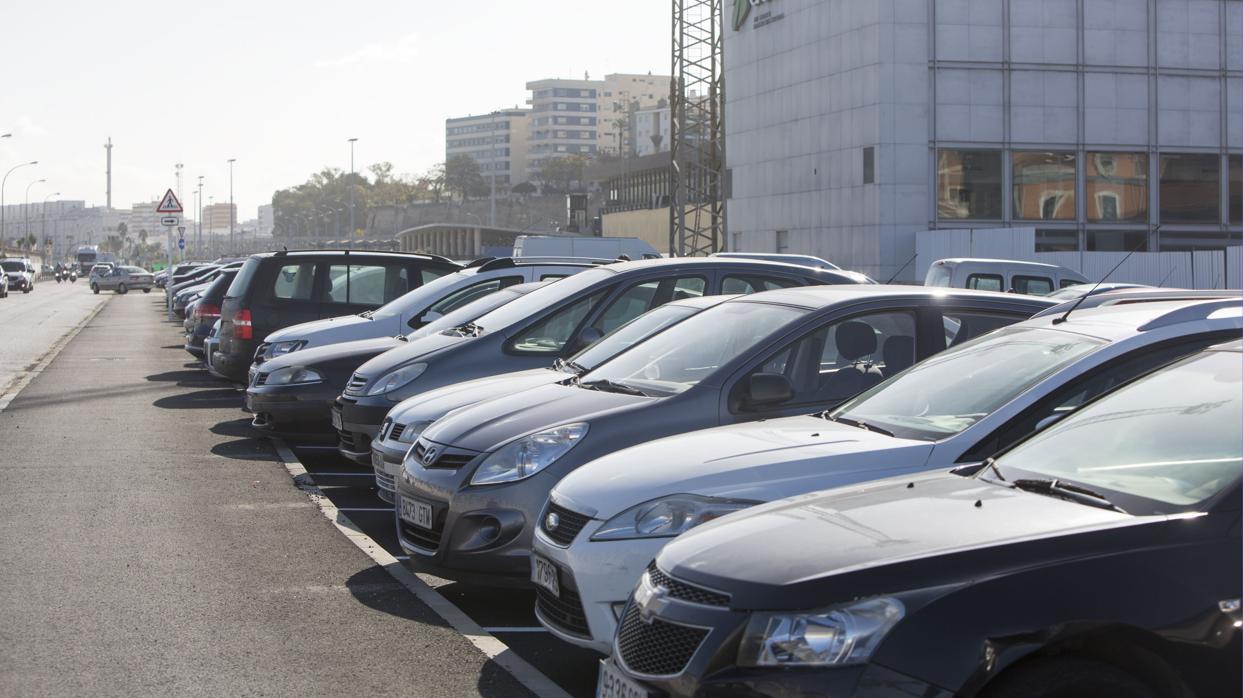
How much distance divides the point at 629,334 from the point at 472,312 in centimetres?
287

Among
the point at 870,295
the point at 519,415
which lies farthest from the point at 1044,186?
the point at 519,415

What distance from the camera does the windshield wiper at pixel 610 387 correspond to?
275 inches

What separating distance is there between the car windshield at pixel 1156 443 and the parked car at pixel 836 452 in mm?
600

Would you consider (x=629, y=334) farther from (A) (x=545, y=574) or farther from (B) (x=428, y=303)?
(B) (x=428, y=303)

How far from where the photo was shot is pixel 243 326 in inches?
619

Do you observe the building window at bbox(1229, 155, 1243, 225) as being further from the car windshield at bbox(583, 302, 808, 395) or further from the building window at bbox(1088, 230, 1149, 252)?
the car windshield at bbox(583, 302, 808, 395)

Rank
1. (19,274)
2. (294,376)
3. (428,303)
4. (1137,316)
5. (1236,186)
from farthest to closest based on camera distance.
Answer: (19,274) < (1236,186) < (428,303) < (294,376) < (1137,316)

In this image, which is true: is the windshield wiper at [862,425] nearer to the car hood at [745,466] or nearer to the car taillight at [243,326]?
the car hood at [745,466]

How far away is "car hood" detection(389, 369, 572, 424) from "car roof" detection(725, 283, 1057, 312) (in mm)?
1432

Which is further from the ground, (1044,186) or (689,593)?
(1044,186)

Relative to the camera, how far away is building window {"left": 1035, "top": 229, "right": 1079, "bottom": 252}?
Answer: 4644 centimetres

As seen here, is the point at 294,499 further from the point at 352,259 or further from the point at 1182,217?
the point at 1182,217

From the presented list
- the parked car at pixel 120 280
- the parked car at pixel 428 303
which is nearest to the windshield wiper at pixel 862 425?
the parked car at pixel 428 303

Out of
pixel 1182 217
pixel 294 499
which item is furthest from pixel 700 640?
pixel 1182 217
